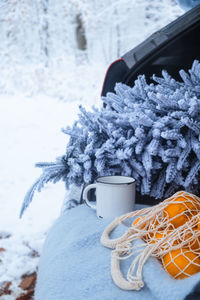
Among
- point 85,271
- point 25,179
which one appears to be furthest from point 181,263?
point 25,179

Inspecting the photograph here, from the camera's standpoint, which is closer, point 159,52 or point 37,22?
point 159,52

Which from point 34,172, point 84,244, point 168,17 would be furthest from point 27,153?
point 168,17

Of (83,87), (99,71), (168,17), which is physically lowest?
(83,87)

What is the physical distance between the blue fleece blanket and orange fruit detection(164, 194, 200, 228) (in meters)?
0.10

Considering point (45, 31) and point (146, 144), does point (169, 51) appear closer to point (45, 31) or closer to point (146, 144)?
point (146, 144)

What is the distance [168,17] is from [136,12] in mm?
1067

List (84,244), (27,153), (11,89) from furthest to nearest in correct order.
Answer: (11,89)
(27,153)
(84,244)

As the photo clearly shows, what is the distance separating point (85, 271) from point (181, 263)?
170mm

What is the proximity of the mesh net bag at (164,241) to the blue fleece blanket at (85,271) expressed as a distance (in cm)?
2

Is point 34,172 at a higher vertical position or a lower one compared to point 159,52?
lower

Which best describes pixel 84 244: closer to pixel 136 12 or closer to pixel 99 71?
pixel 99 71

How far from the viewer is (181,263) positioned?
438 mm

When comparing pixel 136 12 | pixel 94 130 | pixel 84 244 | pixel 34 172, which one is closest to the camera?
pixel 84 244

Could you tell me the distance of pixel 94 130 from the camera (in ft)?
2.59
